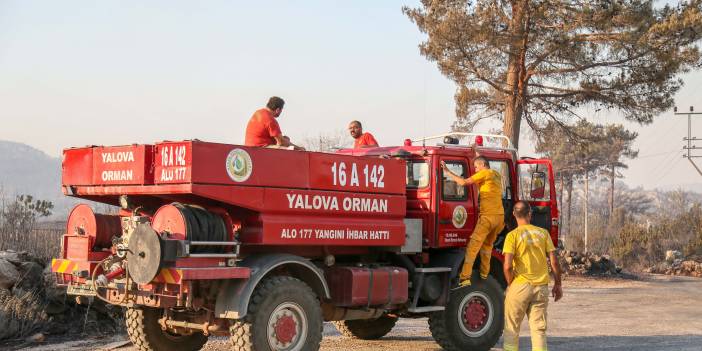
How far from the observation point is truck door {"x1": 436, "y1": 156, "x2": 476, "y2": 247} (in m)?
10.1

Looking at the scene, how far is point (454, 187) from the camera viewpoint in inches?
407

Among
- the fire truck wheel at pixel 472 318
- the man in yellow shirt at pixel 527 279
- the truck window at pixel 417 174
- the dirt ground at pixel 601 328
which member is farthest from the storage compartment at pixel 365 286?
the man in yellow shirt at pixel 527 279

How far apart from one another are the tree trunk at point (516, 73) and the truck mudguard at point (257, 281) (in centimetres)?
1345

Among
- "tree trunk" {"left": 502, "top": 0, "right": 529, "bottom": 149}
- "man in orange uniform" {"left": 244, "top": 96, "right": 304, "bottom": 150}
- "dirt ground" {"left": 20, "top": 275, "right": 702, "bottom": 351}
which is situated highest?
"tree trunk" {"left": 502, "top": 0, "right": 529, "bottom": 149}

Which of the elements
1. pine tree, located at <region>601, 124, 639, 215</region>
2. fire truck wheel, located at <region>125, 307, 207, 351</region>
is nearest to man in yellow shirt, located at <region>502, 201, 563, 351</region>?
fire truck wheel, located at <region>125, 307, 207, 351</region>

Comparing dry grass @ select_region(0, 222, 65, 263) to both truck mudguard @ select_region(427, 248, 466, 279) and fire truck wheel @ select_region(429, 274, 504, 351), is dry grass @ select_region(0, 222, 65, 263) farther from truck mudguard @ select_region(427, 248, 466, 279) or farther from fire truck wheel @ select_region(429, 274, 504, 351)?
fire truck wheel @ select_region(429, 274, 504, 351)

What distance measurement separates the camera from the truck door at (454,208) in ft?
33.2

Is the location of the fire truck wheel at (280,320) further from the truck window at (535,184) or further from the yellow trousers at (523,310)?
the truck window at (535,184)

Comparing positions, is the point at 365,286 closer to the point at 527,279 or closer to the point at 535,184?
the point at 527,279

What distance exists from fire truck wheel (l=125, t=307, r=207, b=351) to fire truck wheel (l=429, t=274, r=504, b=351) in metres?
3.17

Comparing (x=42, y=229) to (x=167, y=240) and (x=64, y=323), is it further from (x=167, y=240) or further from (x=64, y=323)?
(x=167, y=240)

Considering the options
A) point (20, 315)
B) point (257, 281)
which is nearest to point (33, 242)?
point (20, 315)

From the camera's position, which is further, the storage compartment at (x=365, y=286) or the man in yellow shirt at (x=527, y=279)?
the storage compartment at (x=365, y=286)

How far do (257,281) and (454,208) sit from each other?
3278 millimetres
